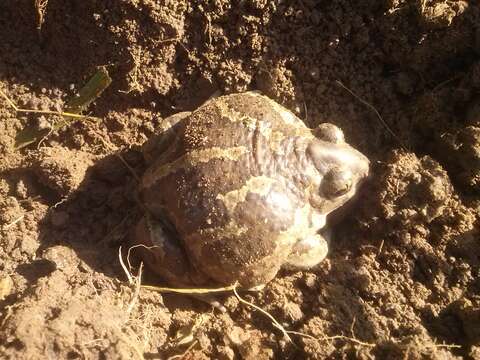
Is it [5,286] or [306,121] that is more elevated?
[306,121]

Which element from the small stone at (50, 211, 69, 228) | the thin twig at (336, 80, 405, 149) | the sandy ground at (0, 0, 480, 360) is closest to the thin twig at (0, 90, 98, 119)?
the sandy ground at (0, 0, 480, 360)

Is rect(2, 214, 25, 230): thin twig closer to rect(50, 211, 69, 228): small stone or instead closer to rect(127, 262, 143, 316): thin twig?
rect(50, 211, 69, 228): small stone

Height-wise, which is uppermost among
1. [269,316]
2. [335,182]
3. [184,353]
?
[335,182]

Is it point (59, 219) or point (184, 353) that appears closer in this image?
point (184, 353)

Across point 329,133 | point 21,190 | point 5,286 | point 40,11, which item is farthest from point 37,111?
point 329,133

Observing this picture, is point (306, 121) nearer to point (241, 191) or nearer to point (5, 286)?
point (241, 191)

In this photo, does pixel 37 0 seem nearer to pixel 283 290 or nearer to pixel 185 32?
pixel 185 32

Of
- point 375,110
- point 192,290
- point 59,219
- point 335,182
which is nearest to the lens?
point 192,290

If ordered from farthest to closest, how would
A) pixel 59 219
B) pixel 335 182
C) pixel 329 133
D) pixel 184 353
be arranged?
pixel 59 219
pixel 329 133
pixel 335 182
pixel 184 353
